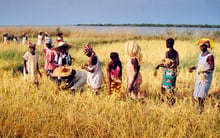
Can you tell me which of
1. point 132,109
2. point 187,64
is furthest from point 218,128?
point 187,64

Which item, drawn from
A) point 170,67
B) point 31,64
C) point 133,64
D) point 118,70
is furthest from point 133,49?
point 31,64

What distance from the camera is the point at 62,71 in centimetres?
479

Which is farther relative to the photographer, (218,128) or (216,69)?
(216,69)

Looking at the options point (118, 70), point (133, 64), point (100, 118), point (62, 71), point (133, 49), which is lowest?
point (100, 118)

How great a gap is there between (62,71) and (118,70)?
1.09 meters

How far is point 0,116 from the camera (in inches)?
144

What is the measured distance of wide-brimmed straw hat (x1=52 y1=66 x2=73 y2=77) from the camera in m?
4.73

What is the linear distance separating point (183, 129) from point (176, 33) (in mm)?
14007

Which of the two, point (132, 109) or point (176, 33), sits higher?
point (176, 33)

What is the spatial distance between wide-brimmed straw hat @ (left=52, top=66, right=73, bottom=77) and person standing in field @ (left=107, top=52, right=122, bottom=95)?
0.80m

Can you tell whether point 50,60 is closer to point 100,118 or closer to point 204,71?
point 100,118

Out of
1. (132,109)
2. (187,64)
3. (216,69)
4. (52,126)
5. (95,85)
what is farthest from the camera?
(187,64)

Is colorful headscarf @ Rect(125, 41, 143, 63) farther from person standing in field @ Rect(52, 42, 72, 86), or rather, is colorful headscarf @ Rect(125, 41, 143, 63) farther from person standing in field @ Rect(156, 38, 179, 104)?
person standing in field @ Rect(52, 42, 72, 86)

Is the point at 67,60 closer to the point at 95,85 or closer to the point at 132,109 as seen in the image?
the point at 95,85
